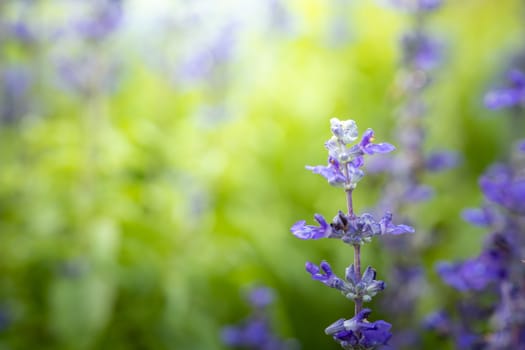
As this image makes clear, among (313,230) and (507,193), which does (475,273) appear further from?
(313,230)

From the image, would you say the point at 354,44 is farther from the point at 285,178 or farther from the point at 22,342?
the point at 22,342

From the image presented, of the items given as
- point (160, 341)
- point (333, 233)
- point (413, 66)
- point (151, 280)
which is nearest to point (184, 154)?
point (151, 280)

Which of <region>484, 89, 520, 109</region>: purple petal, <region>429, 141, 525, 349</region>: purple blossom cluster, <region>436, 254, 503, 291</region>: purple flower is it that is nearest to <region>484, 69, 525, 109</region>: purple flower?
<region>484, 89, 520, 109</region>: purple petal

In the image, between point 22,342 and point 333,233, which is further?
point 22,342

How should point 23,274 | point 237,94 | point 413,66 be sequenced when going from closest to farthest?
point 413,66
point 23,274
point 237,94

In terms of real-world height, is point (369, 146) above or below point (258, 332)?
below

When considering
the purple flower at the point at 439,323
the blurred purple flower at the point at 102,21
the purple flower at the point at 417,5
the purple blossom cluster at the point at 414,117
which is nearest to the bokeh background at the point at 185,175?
the blurred purple flower at the point at 102,21

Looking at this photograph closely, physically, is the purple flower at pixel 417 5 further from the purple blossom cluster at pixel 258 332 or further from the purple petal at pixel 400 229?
the purple petal at pixel 400 229

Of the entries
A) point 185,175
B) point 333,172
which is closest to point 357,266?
point 333,172
